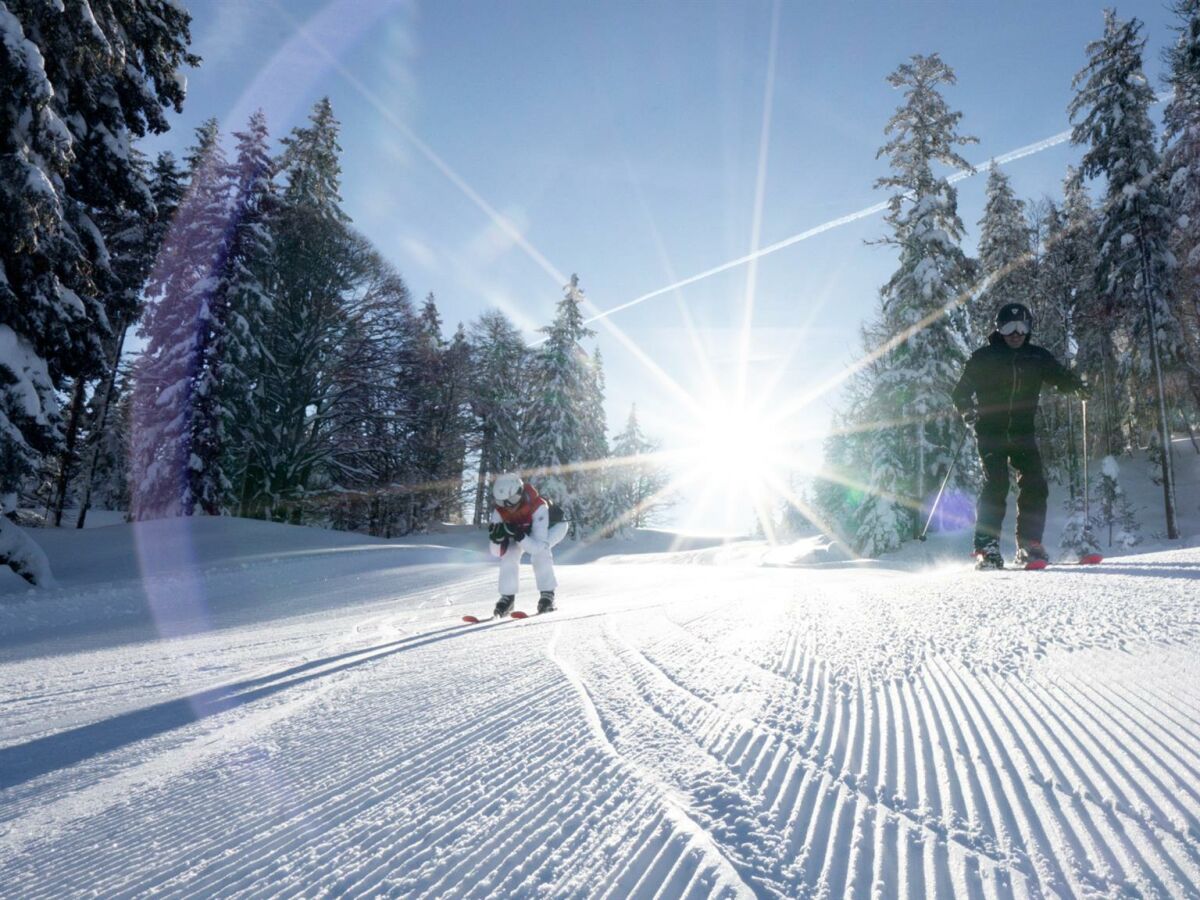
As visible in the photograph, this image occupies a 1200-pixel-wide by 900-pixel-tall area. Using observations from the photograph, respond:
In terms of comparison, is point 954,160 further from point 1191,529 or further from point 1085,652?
point 1085,652

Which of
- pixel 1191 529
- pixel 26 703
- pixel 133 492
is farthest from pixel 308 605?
pixel 1191 529

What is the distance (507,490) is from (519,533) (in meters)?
0.38

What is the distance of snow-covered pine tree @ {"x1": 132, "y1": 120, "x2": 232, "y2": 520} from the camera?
1712cm

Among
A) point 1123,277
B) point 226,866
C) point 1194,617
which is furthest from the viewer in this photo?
point 1123,277

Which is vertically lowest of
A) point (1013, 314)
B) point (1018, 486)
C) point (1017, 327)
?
point (1018, 486)

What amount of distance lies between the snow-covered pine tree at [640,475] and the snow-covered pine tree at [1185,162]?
27.5 m

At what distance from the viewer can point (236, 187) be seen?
765 inches

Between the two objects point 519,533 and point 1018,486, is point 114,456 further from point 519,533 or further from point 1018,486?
point 1018,486

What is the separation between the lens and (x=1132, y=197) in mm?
17281

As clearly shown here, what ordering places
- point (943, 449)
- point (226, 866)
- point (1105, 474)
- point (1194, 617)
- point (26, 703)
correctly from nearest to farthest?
point (226, 866), point (1194, 617), point (26, 703), point (943, 449), point (1105, 474)

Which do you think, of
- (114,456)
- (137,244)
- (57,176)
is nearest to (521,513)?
(57,176)

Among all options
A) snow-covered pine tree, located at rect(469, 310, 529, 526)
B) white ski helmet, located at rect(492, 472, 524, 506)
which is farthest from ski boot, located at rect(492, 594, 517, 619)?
snow-covered pine tree, located at rect(469, 310, 529, 526)

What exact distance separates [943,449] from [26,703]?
1867 centimetres

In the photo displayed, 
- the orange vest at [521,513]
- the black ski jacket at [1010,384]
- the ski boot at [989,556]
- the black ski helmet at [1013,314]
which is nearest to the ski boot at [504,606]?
the orange vest at [521,513]
